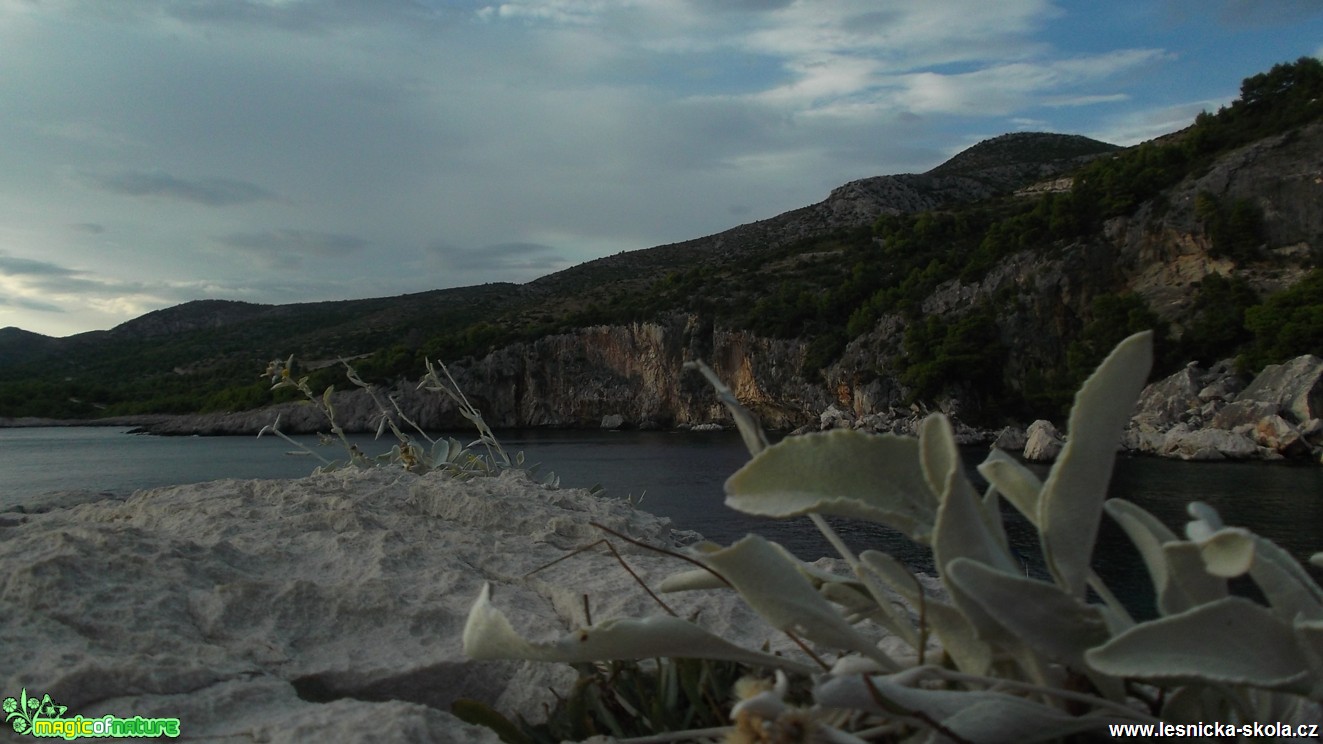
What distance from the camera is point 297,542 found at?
2.32 m

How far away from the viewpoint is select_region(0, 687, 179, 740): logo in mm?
1182

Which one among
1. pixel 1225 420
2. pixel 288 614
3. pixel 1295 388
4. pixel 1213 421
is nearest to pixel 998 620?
pixel 288 614

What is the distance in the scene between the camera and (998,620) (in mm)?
780

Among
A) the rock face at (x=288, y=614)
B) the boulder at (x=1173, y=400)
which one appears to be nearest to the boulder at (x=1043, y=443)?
the boulder at (x=1173, y=400)

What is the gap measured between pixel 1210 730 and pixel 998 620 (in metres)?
0.25

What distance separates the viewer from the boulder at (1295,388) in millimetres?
27156

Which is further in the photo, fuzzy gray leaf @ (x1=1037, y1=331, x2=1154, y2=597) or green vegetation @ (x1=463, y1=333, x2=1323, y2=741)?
fuzzy gray leaf @ (x1=1037, y1=331, x2=1154, y2=597)

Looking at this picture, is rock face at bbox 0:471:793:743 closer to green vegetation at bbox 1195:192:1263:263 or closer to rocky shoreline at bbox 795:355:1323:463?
rocky shoreline at bbox 795:355:1323:463

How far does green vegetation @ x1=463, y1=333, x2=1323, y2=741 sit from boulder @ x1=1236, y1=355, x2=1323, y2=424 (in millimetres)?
32976

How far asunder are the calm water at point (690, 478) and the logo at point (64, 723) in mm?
1468

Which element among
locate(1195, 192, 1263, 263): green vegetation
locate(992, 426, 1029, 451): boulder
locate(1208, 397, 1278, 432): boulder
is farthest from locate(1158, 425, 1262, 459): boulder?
locate(1195, 192, 1263, 263): green vegetation

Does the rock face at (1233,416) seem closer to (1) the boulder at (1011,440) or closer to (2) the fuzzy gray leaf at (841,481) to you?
(1) the boulder at (1011,440)

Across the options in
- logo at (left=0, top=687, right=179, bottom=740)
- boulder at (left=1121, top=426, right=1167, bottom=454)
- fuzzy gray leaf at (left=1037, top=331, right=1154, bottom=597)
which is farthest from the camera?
boulder at (left=1121, top=426, right=1167, bottom=454)

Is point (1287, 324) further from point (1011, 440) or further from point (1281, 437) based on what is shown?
point (1011, 440)
